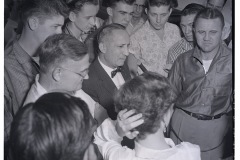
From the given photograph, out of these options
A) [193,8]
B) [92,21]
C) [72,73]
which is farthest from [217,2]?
[72,73]

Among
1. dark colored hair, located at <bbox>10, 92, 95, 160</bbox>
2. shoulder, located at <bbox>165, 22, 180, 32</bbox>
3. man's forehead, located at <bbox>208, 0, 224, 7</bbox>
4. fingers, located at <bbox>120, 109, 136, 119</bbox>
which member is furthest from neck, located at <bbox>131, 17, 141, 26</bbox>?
dark colored hair, located at <bbox>10, 92, 95, 160</bbox>

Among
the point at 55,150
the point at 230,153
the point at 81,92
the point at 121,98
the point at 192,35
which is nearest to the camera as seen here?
the point at 55,150

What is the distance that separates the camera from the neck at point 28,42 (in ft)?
3.93

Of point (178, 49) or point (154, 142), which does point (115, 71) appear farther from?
point (154, 142)

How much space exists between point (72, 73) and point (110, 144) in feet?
1.12

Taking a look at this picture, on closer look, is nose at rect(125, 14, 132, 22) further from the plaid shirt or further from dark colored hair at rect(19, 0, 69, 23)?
the plaid shirt

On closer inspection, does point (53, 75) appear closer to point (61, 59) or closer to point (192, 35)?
point (61, 59)

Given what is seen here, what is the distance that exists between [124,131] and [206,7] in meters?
0.82

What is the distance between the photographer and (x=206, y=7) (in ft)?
4.34

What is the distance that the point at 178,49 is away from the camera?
1.41 meters

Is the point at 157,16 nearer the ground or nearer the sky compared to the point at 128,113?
nearer the sky

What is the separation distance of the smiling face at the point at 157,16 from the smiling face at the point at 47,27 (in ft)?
1.75

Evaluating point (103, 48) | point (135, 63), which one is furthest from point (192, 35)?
point (103, 48)

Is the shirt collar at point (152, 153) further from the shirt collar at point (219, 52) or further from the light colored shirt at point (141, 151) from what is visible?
the shirt collar at point (219, 52)
